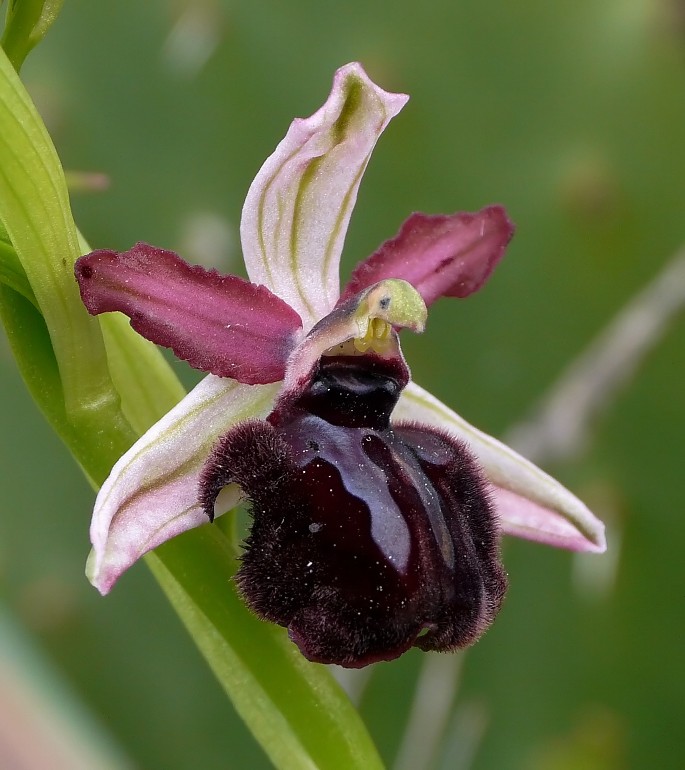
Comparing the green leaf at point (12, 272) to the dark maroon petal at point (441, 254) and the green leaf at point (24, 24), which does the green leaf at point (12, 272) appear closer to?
the green leaf at point (24, 24)

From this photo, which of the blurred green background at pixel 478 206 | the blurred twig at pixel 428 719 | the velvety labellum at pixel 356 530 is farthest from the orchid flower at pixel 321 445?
the blurred twig at pixel 428 719

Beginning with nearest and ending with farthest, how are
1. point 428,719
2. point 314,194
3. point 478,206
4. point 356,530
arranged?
point 356,530, point 314,194, point 478,206, point 428,719

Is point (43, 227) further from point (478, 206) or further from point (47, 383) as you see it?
point (478, 206)

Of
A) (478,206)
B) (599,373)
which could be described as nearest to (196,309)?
(478,206)

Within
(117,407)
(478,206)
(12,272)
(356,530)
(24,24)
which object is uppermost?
(24,24)

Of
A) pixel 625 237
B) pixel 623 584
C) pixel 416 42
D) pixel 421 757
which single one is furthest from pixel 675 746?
pixel 416 42

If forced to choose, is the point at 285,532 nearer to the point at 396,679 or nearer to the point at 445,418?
the point at 445,418
